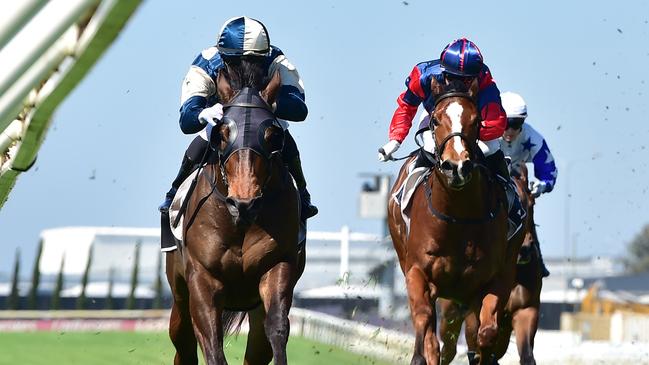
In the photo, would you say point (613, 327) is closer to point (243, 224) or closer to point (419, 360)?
point (419, 360)

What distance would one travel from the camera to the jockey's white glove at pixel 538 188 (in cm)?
1035

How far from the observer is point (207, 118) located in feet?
22.5

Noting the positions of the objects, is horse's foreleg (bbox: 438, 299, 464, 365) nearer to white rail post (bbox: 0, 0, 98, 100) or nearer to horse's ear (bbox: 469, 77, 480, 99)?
horse's ear (bbox: 469, 77, 480, 99)

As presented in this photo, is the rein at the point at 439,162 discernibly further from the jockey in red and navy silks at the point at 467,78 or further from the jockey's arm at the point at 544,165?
the jockey's arm at the point at 544,165

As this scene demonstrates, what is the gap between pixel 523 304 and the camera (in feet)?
33.4

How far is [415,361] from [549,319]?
123 ft

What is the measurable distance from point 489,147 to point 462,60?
61 cm

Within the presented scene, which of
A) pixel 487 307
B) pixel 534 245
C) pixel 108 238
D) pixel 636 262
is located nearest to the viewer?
pixel 487 307

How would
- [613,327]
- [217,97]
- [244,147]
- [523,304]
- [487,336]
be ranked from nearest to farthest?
[244,147]
[217,97]
[487,336]
[523,304]
[613,327]

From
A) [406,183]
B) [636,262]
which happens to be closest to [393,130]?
[406,183]

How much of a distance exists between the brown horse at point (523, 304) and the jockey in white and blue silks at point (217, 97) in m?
2.53

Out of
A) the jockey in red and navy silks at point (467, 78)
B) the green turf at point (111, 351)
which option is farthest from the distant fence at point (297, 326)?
the jockey in red and navy silks at point (467, 78)

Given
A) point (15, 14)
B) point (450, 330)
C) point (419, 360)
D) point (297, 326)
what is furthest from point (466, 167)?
point (297, 326)

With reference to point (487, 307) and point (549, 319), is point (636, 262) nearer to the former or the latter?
point (549, 319)
